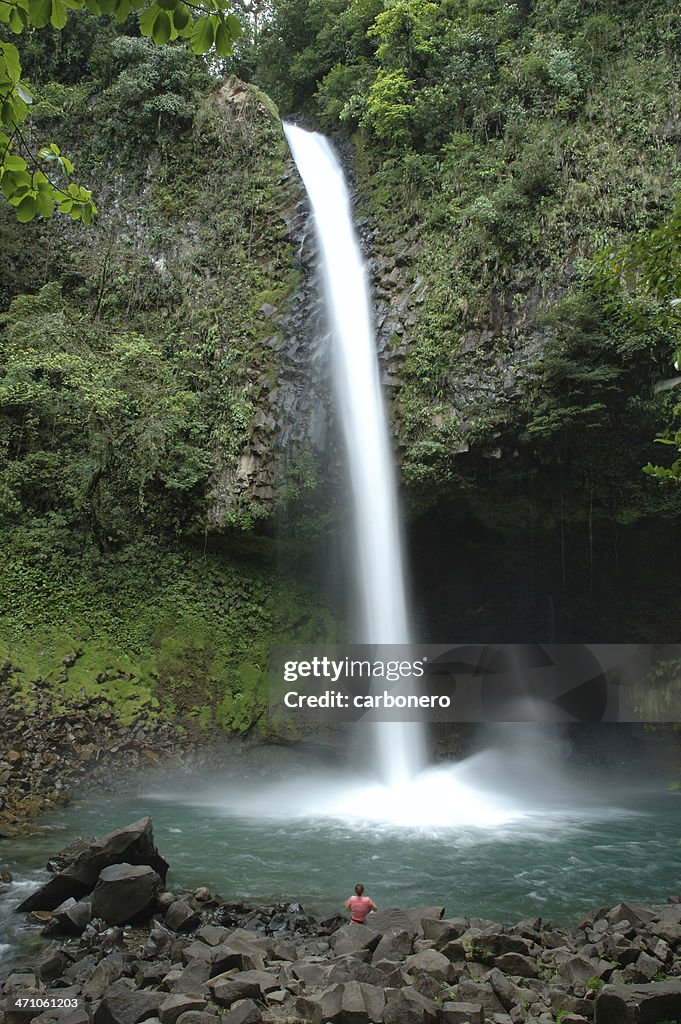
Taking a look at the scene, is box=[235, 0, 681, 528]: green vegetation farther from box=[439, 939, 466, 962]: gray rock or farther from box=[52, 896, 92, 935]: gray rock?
box=[52, 896, 92, 935]: gray rock

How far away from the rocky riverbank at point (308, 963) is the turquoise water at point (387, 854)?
1.64 feet

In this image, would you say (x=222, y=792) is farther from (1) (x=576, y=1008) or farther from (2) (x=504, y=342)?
(2) (x=504, y=342)

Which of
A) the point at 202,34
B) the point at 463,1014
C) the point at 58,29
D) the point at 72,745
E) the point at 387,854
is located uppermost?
the point at 58,29

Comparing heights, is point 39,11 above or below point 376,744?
above

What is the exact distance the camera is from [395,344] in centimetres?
1350

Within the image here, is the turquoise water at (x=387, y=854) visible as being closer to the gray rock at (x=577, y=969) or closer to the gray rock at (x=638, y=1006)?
the gray rock at (x=577, y=969)

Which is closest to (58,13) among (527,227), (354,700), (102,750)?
(102,750)

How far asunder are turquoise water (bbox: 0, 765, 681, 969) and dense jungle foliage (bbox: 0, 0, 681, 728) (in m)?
3.33

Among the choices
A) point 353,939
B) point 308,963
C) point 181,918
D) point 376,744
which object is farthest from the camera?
point 376,744

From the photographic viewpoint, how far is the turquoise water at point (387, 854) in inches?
273

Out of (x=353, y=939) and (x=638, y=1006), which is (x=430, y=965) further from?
(x=638, y=1006)

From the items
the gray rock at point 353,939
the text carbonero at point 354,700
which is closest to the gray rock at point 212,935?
the gray rock at point 353,939

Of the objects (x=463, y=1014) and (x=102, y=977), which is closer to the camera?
(x=463, y=1014)

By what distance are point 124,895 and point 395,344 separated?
10146 millimetres
